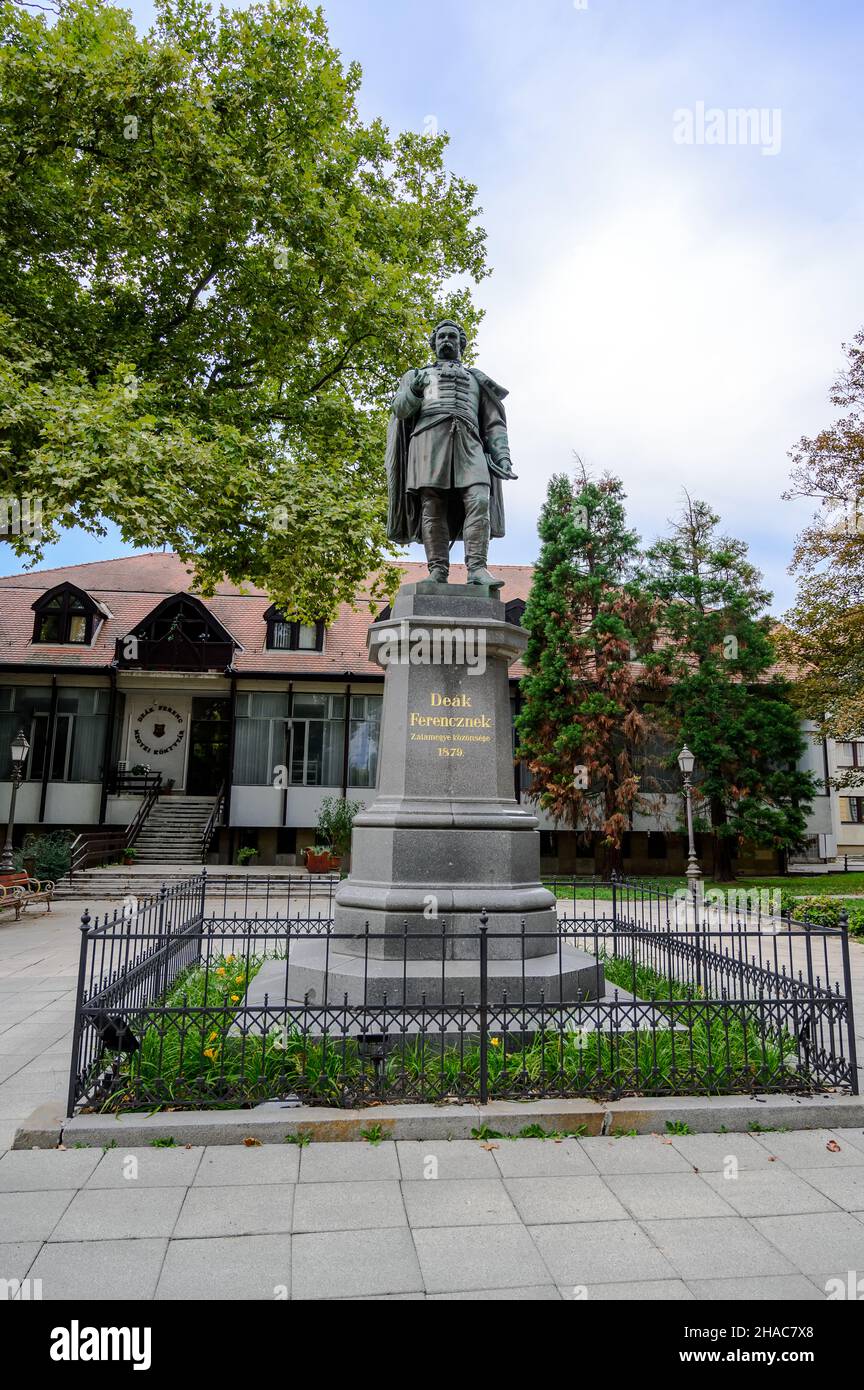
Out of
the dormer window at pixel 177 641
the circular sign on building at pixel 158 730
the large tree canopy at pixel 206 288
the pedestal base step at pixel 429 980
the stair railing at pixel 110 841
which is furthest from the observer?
the circular sign on building at pixel 158 730

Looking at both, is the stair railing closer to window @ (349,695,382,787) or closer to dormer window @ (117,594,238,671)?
dormer window @ (117,594,238,671)

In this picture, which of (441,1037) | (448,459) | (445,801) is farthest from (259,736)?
(441,1037)

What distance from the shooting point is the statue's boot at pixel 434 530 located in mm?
7961

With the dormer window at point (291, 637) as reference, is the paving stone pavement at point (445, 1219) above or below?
below

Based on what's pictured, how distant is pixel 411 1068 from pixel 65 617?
24967mm

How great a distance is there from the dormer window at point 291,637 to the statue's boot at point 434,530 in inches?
763

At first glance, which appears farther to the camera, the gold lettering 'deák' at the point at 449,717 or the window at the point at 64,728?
the window at the point at 64,728

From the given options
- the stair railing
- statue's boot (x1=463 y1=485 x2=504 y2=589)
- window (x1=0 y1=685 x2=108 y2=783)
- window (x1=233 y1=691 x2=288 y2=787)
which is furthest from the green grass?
window (x1=0 y1=685 x2=108 y2=783)

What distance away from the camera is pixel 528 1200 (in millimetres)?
3871

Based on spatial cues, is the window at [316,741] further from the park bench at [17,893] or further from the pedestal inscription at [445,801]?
the pedestal inscription at [445,801]

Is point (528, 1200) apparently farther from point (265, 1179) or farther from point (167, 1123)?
point (167, 1123)

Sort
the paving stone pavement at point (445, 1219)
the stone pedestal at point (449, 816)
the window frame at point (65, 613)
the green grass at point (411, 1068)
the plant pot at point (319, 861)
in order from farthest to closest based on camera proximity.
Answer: the window frame at point (65, 613)
the plant pot at point (319, 861)
the stone pedestal at point (449, 816)
the green grass at point (411, 1068)
the paving stone pavement at point (445, 1219)

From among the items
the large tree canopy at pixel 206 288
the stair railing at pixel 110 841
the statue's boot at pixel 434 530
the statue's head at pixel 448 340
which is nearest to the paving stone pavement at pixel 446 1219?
the statue's boot at pixel 434 530

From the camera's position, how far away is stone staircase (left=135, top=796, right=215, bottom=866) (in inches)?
919
